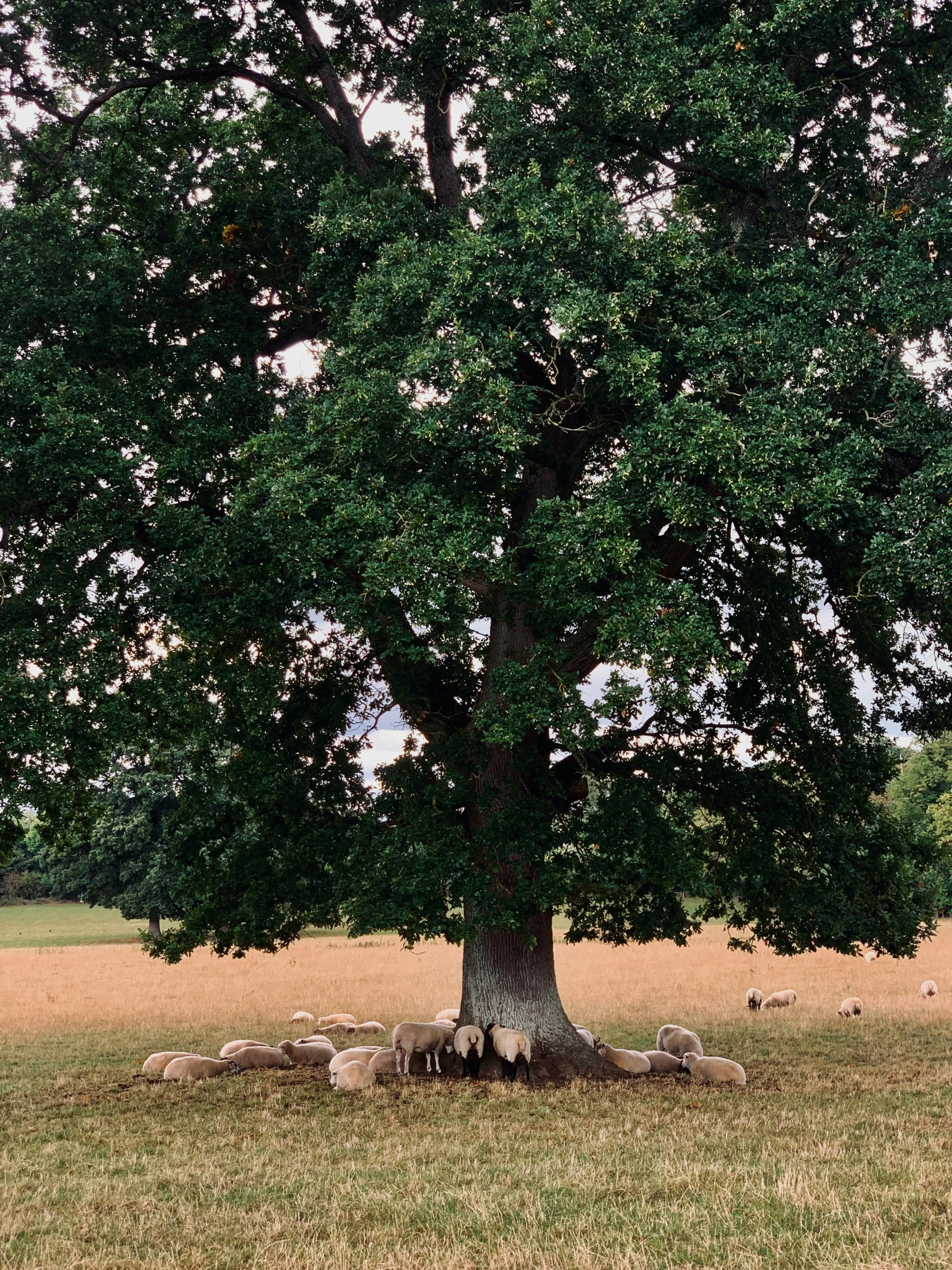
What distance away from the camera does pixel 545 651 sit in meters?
13.0

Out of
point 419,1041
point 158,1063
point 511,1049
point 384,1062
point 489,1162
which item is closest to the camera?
point 489,1162

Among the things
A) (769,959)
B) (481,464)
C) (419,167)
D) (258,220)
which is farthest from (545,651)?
(769,959)

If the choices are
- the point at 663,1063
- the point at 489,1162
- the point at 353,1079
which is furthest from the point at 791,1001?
the point at 489,1162

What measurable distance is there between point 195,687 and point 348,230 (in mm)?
6894

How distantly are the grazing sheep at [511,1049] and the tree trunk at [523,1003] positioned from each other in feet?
0.53

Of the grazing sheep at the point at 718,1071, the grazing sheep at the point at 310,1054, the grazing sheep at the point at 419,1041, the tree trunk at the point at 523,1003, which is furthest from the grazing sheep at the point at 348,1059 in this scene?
the grazing sheep at the point at 718,1071

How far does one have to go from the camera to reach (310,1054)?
18.2m

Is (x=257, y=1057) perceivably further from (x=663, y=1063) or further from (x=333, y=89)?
(x=333, y=89)

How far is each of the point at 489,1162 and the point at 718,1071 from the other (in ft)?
22.6

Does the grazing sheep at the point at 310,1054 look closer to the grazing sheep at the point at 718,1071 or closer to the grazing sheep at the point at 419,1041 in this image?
the grazing sheep at the point at 419,1041

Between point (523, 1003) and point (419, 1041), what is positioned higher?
point (523, 1003)

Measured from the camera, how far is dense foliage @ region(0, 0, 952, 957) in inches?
468

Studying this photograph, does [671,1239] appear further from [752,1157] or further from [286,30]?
[286,30]

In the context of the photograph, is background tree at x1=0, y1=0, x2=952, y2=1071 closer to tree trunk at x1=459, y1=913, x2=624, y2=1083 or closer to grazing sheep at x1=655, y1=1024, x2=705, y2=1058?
tree trunk at x1=459, y1=913, x2=624, y2=1083
